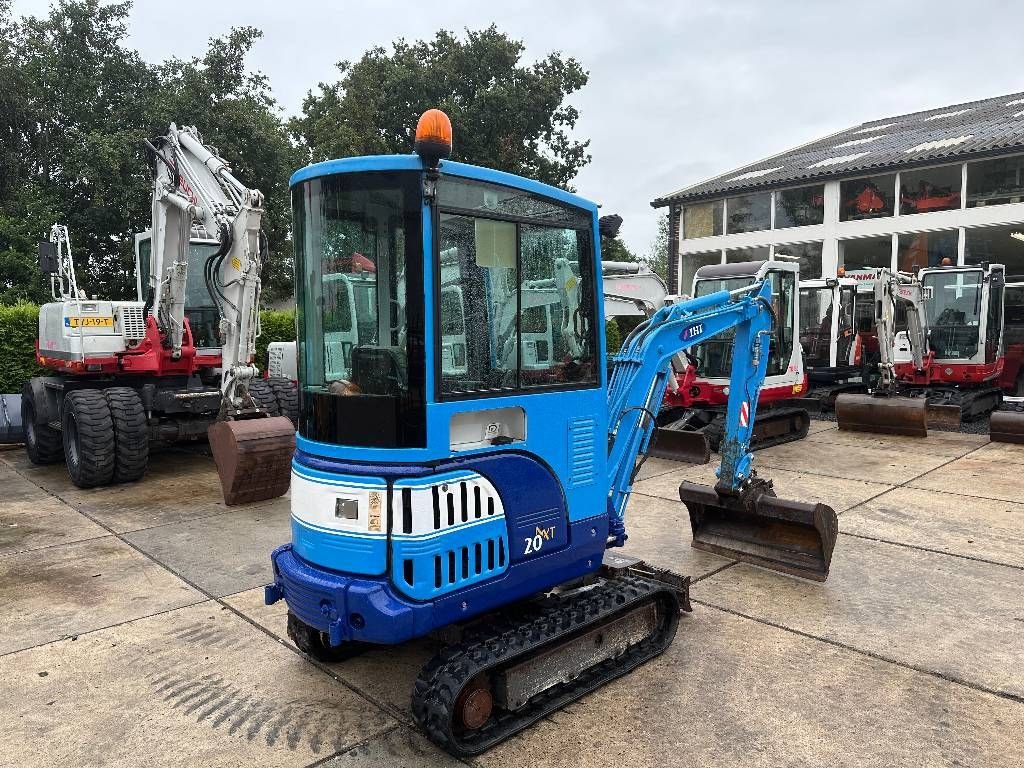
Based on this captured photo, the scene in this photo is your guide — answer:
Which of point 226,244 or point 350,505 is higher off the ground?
point 226,244

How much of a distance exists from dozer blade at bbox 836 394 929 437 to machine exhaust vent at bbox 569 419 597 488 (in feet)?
29.9

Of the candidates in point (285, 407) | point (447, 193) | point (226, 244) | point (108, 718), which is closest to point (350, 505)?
point (447, 193)

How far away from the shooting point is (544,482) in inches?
139

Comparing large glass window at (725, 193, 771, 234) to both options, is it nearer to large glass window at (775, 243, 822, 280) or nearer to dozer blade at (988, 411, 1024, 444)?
large glass window at (775, 243, 822, 280)

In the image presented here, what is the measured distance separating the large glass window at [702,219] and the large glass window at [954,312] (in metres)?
12.0

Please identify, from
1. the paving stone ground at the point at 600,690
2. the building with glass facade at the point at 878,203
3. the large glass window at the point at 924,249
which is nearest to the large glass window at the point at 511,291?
the paving stone ground at the point at 600,690

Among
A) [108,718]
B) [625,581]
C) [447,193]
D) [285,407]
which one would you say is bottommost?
[108,718]

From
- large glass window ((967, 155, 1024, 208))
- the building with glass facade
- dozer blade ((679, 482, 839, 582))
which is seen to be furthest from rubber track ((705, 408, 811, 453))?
large glass window ((967, 155, 1024, 208))

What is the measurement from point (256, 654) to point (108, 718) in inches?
31.3

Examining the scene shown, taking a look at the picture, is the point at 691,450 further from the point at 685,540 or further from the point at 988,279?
the point at 988,279

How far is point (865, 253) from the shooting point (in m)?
22.5

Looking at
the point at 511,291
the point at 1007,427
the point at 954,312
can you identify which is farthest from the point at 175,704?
the point at 954,312

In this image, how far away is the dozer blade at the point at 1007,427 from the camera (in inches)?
405

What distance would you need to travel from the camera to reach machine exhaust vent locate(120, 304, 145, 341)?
338 inches
